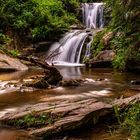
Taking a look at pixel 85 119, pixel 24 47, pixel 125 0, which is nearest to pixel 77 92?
pixel 125 0

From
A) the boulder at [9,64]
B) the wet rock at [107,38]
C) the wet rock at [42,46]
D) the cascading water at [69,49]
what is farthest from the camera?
the wet rock at [42,46]

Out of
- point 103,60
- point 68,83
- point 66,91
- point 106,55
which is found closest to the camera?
point 66,91

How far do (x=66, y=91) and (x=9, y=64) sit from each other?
6646mm

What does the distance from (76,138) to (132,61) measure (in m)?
11.5

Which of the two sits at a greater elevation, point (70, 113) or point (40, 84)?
point (70, 113)

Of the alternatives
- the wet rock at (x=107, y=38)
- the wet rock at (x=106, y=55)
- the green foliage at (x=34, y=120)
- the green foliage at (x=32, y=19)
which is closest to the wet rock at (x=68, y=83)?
the green foliage at (x=34, y=120)

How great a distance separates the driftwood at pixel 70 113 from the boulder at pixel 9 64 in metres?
9.09

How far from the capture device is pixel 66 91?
43.4 ft

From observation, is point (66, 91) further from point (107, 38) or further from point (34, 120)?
point (107, 38)

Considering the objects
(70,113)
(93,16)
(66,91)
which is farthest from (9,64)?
(93,16)

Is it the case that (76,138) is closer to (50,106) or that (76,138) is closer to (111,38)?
(50,106)

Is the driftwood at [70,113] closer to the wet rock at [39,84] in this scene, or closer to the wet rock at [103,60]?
the wet rock at [39,84]

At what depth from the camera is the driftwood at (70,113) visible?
821 cm

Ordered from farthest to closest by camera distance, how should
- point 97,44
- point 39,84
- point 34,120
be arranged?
point 97,44
point 39,84
point 34,120
